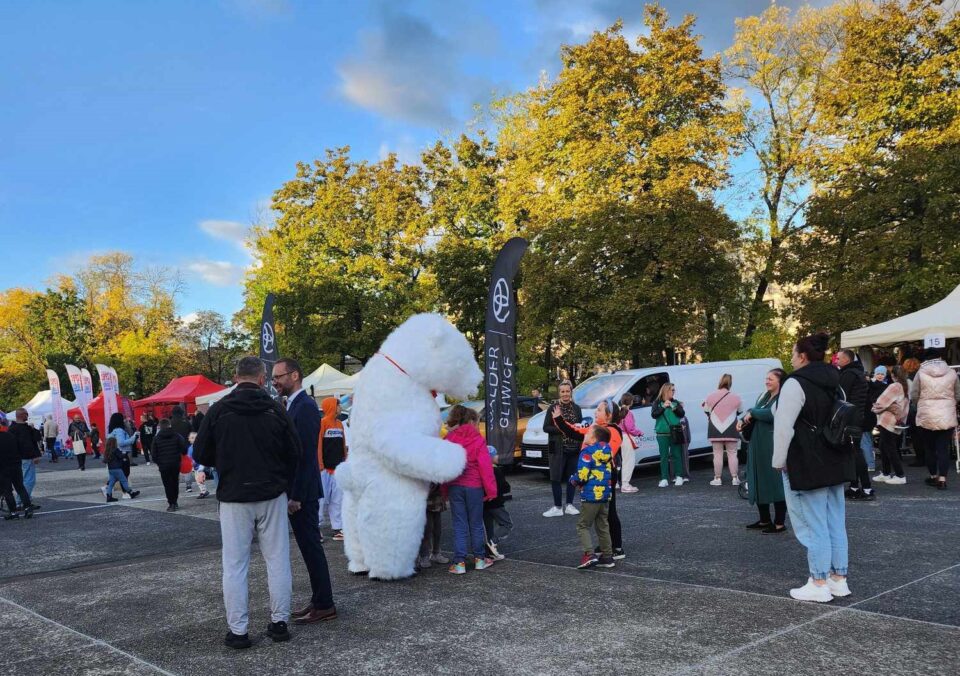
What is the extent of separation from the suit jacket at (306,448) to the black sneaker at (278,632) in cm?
77

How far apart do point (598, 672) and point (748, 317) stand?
24.5 meters

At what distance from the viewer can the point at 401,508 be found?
629 centimetres

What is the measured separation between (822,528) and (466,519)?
115 inches

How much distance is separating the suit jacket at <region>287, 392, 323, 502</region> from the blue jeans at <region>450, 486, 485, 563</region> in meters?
1.57

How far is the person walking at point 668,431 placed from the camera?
1186 cm

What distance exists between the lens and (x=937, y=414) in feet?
32.1

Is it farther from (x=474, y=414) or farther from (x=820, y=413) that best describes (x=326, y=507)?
(x=820, y=413)

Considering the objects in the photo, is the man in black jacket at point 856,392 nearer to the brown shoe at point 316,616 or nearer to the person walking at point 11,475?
the brown shoe at point 316,616

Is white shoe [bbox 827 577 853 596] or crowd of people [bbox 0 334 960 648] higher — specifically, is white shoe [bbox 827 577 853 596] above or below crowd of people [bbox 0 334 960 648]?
below

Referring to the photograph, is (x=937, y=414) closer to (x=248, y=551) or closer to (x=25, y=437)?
(x=248, y=551)

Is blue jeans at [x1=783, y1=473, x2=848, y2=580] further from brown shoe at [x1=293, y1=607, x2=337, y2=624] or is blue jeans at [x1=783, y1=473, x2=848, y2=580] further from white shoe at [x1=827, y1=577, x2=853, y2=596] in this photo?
brown shoe at [x1=293, y1=607, x2=337, y2=624]

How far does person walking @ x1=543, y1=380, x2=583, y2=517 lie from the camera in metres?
9.41

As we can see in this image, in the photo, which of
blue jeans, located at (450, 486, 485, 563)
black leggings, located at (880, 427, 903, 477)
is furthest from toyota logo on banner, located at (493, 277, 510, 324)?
black leggings, located at (880, 427, 903, 477)

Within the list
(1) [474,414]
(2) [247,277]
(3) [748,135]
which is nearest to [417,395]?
(1) [474,414]
